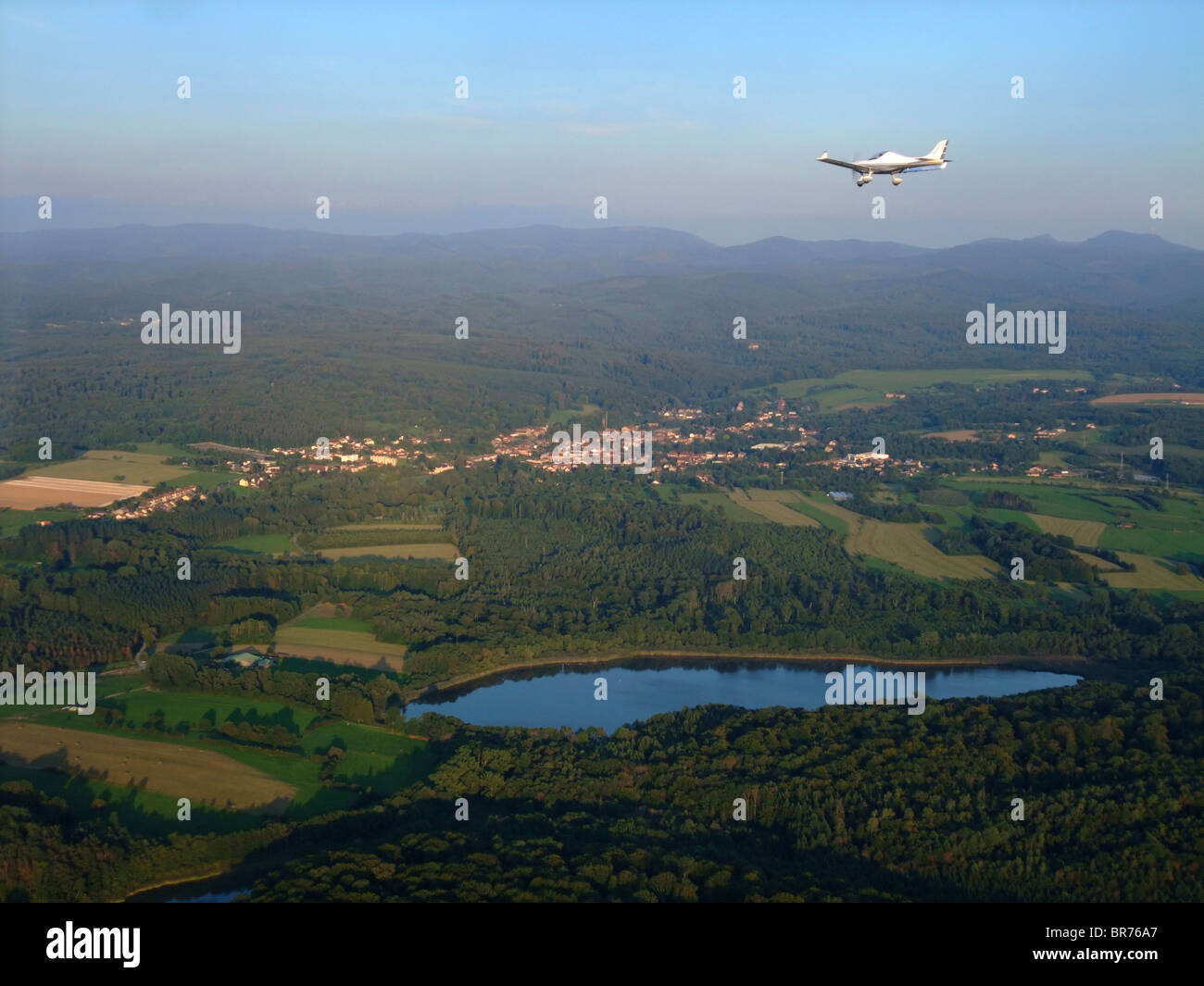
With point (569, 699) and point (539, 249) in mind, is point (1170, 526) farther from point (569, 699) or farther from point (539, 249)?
point (539, 249)

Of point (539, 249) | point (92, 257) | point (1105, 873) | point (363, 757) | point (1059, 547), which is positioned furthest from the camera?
point (539, 249)

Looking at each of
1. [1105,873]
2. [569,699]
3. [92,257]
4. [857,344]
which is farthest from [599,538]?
[92,257]

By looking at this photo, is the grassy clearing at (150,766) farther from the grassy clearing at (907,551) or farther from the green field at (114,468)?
the green field at (114,468)

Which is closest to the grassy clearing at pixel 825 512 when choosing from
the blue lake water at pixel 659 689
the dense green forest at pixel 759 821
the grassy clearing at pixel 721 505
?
the grassy clearing at pixel 721 505

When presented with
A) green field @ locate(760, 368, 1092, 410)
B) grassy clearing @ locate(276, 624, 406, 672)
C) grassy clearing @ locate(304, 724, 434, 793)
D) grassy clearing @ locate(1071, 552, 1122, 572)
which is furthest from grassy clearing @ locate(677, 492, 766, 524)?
green field @ locate(760, 368, 1092, 410)

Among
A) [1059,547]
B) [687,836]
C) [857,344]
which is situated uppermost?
[857,344]

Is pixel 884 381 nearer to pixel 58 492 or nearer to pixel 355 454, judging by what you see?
pixel 355 454

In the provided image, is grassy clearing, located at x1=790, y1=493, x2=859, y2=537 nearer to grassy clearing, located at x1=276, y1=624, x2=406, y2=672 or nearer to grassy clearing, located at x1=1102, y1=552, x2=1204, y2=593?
grassy clearing, located at x1=1102, y1=552, x2=1204, y2=593
